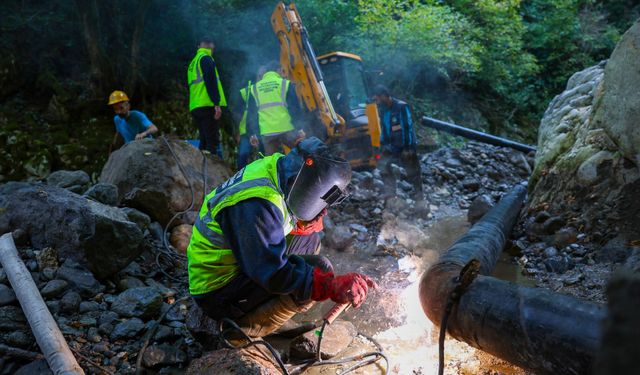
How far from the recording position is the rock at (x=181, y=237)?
4.39 metres

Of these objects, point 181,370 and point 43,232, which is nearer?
point 181,370

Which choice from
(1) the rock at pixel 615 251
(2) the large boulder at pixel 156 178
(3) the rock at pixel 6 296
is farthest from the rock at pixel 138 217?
(1) the rock at pixel 615 251

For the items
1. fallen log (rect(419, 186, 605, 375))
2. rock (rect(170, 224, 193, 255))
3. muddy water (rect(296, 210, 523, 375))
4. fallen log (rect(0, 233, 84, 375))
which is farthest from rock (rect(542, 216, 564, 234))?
fallen log (rect(0, 233, 84, 375))

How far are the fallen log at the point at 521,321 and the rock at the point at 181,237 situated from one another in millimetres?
2633

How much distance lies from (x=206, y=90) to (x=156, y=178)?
5.85 ft

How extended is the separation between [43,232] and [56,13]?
8732 millimetres

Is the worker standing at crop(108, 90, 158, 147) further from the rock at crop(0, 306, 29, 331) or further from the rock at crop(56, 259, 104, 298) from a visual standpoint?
the rock at crop(0, 306, 29, 331)

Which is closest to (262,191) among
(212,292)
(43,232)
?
(212,292)

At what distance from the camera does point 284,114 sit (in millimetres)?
6207

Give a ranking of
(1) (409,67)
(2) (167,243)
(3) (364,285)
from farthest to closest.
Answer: (1) (409,67)
(2) (167,243)
(3) (364,285)

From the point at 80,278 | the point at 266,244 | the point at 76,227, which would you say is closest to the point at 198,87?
the point at 76,227

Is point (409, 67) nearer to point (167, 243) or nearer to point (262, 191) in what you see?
point (167, 243)

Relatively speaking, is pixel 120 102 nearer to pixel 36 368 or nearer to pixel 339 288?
pixel 36 368

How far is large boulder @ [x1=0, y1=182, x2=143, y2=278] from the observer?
341 centimetres
